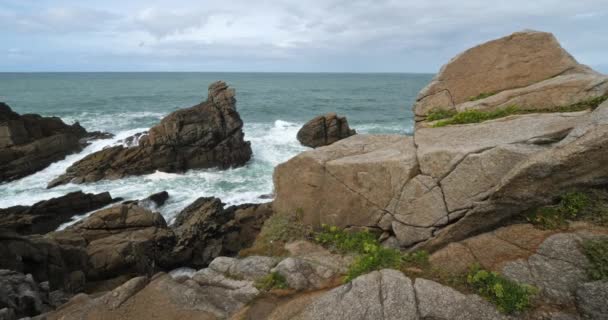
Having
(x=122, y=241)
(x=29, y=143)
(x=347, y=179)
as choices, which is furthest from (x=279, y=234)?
(x=29, y=143)

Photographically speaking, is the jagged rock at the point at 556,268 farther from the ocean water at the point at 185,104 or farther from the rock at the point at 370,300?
the ocean water at the point at 185,104

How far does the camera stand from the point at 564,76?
1118cm

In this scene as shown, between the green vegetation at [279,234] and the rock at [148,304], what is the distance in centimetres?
201

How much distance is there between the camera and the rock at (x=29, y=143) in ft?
104

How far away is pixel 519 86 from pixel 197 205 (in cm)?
1906

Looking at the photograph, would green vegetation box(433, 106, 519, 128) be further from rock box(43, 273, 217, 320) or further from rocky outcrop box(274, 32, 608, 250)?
rock box(43, 273, 217, 320)

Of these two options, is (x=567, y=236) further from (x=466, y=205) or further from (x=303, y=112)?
(x=303, y=112)

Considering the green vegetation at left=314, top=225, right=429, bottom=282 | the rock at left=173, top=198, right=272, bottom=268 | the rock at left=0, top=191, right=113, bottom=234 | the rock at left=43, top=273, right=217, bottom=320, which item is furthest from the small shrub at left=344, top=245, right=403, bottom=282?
the rock at left=0, top=191, right=113, bottom=234

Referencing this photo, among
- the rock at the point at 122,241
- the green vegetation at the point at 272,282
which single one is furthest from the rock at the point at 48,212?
the green vegetation at the point at 272,282

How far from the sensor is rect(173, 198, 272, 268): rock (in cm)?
1966

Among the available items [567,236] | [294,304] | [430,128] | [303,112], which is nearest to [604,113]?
[567,236]

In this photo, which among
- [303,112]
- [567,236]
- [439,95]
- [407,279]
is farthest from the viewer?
[303,112]

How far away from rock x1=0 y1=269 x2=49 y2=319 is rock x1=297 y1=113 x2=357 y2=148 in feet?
112

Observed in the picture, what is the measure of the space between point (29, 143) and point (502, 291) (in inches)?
1607
